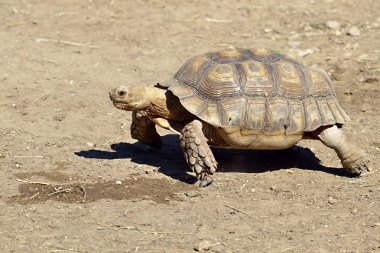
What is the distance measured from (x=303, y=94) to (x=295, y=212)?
1342mm

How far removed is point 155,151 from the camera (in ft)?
25.6

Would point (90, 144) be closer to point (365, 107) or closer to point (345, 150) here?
point (345, 150)

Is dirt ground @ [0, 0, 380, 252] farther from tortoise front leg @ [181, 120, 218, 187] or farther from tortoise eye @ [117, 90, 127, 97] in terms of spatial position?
tortoise eye @ [117, 90, 127, 97]

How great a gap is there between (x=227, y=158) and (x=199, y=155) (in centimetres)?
97

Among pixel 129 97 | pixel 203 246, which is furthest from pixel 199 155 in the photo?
pixel 203 246

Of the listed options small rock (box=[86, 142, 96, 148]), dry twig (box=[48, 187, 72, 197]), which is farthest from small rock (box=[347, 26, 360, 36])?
dry twig (box=[48, 187, 72, 197])

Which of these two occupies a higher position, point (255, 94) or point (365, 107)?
point (255, 94)

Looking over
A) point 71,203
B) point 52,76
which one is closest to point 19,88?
point 52,76

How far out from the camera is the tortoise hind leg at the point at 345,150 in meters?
7.02

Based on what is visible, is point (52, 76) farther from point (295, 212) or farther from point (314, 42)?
point (295, 212)

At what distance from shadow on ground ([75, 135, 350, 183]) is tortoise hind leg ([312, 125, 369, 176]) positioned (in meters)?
0.16

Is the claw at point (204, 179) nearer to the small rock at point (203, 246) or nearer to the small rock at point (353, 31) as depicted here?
the small rock at point (203, 246)

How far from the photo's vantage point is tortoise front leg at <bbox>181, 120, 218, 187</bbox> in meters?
6.67

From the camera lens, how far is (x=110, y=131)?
8.26 m
